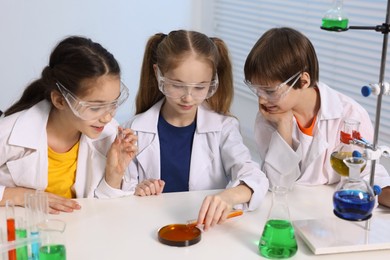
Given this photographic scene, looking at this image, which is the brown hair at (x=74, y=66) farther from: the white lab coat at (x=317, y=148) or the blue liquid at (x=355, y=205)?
the blue liquid at (x=355, y=205)

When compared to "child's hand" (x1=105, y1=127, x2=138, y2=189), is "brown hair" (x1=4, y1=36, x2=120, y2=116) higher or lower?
higher

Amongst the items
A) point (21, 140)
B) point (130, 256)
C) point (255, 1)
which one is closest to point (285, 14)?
point (255, 1)

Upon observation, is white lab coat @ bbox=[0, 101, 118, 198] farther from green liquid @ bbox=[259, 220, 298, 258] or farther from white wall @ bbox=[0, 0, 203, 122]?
white wall @ bbox=[0, 0, 203, 122]

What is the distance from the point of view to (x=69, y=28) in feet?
14.2

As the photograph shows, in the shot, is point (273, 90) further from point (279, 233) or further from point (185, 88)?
point (279, 233)

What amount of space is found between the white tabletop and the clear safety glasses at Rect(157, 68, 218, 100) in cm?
35

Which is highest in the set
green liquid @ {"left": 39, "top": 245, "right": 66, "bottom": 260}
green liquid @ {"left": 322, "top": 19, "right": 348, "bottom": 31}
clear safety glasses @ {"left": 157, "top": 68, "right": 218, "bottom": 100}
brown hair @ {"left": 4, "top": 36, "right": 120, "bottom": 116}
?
green liquid @ {"left": 322, "top": 19, "right": 348, "bottom": 31}

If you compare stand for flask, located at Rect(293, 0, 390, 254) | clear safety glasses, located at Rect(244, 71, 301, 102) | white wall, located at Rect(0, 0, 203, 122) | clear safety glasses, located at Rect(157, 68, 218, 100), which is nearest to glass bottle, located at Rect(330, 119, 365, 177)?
stand for flask, located at Rect(293, 0, 390, 254)

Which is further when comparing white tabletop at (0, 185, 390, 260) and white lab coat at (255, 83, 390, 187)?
white lab coat at (255, 83, 390, 187)

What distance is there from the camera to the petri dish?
1.53 meters

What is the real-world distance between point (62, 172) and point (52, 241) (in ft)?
2.24

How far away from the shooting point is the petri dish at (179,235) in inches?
60.3

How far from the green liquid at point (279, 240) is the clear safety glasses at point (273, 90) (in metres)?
0.57

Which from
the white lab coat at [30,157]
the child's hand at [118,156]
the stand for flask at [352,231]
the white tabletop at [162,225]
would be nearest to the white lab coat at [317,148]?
the white tabletop at [162,225]
